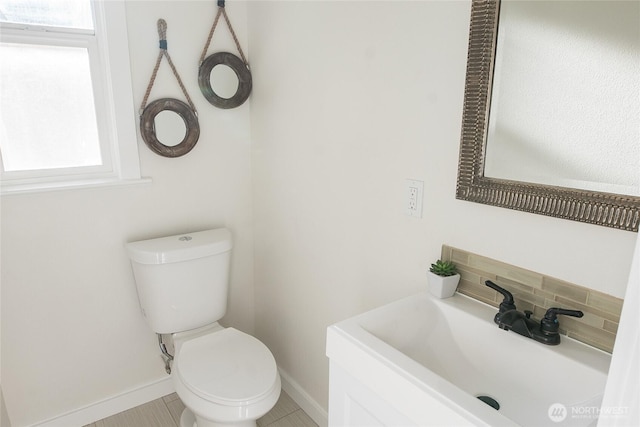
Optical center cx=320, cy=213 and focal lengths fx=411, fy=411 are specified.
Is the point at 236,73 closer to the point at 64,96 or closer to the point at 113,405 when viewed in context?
the point at 64,96

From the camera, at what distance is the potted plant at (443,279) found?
1.20 m

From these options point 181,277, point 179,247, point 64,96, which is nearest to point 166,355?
point 181,277

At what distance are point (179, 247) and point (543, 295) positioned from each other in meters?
1.38

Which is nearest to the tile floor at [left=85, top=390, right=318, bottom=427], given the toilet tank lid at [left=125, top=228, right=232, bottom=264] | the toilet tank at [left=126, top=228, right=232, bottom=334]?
the toilet tank at [left=126, top=228, right=232, bottom=334]

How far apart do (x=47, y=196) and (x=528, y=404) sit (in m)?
1.81

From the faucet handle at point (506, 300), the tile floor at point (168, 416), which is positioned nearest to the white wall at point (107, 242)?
the tile floor at point (168, 416)

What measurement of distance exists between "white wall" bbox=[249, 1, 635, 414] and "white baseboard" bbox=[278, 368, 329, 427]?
0.11 feet

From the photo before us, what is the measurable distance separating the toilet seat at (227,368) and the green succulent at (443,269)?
2.47 ft

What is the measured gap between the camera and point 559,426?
0.88 m

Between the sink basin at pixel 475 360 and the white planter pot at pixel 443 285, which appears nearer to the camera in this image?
the sink basin at pixel 475 360

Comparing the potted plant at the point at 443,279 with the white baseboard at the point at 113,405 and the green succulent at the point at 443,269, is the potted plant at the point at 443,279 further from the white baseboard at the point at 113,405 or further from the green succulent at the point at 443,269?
the white baseboard at the point at 113,405

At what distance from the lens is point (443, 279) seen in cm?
119

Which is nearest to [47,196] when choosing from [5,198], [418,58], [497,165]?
[5,198]

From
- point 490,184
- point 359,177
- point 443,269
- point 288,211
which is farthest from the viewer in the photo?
point 288,211
